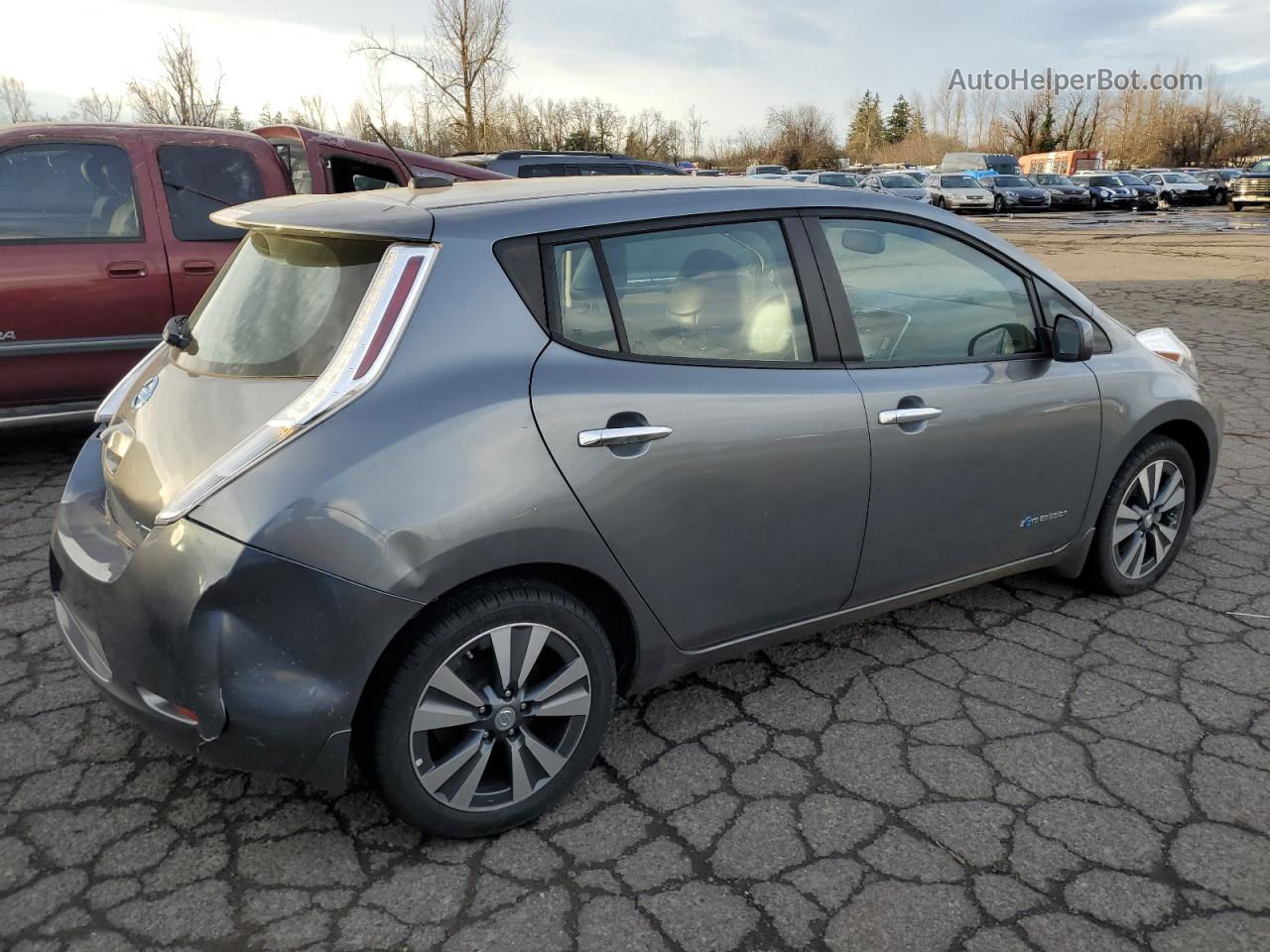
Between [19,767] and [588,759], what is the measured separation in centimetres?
160

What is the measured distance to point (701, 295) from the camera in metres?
2.79

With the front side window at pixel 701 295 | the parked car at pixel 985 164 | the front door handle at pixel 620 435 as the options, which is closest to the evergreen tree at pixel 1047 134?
the parked car at pixel 985 164

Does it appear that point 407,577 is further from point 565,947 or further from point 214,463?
point 565,947

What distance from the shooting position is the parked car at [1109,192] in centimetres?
3981

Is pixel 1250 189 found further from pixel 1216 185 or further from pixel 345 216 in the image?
pixel 345 216

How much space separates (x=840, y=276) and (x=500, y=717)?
5.31 ft

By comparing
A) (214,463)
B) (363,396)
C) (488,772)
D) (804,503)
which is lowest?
(488,772)

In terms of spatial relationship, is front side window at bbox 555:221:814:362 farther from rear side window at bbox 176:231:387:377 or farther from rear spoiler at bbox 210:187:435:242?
rear side window at bbox 176:231:387:377

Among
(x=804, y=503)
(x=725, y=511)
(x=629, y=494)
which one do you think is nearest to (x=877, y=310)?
(x=804, y=503)

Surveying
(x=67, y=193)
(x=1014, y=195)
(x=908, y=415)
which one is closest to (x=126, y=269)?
(x=67, y=193)

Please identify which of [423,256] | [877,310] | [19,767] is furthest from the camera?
[877,310]

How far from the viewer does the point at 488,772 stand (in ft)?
8.32

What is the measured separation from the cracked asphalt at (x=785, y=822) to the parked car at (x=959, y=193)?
110 ft

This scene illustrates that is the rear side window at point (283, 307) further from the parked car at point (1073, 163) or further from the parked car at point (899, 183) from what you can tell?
the parked car at point (1073, 163)
